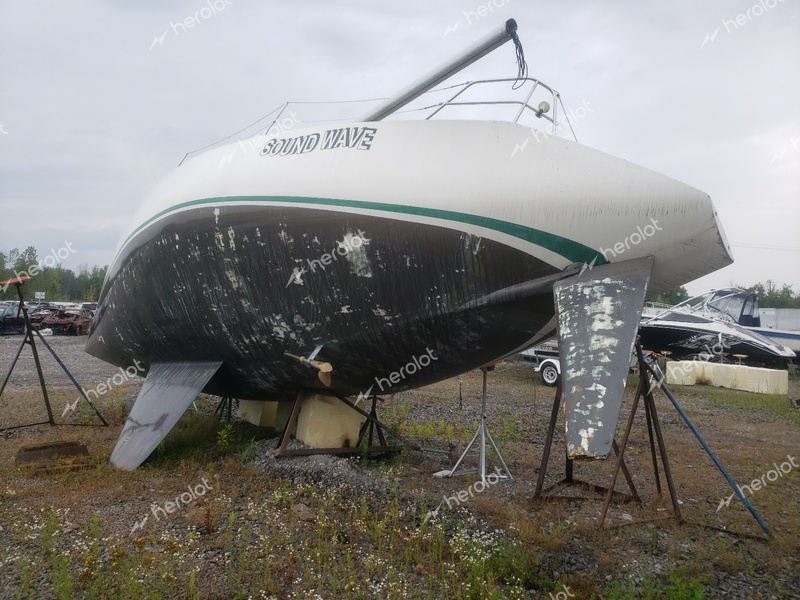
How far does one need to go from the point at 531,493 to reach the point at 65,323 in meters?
29.0

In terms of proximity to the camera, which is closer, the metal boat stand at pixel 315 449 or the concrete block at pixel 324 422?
the metal boat stand at pixel 315 449

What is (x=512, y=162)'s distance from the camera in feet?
13.6

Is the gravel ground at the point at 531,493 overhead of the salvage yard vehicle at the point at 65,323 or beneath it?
beneath

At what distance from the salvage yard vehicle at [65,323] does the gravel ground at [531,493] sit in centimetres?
2119

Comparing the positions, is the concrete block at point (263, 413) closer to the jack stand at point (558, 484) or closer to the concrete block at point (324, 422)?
the concrete block at point (324, 422)

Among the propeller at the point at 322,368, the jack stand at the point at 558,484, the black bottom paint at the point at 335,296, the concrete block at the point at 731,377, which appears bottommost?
the concrete block at the point at 731,377

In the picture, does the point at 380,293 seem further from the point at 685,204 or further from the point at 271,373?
→ the point at 685,204

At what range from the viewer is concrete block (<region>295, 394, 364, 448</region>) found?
6062mm

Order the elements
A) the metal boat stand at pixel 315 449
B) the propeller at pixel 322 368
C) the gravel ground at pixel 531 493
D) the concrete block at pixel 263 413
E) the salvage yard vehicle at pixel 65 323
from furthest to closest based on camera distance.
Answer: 1. the salvage yard vehicle at pixel 65 323
2. the concrete block at pixel 263 413
3. the metal boat stand at pixel 315 449
4. the propeller at pixel 322 368
5. the gravel ground at pixel 531 493

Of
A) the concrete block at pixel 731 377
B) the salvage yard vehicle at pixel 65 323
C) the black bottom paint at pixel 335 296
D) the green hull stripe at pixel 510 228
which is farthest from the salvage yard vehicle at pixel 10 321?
the green hull stripe at pixel 510 228

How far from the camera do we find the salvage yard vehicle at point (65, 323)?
2764 centimetres

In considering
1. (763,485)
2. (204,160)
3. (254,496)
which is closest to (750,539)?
(763,485)

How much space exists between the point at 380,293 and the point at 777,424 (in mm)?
8877

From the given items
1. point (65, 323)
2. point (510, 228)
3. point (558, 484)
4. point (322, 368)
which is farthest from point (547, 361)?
point (65, 323)
